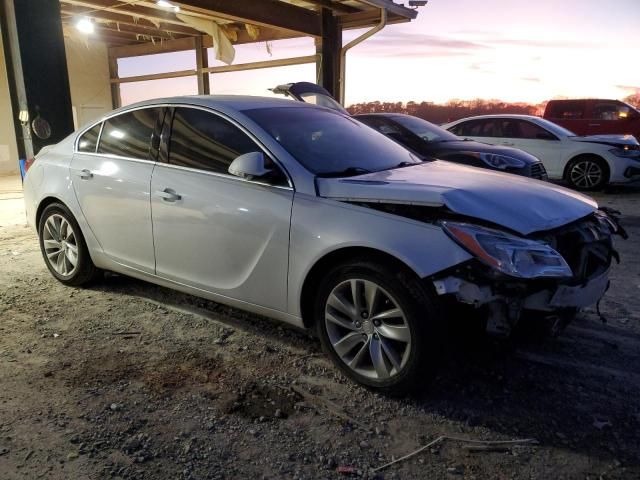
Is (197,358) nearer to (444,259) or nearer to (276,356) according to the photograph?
(276,356)

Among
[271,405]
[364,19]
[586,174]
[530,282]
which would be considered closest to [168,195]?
[271,405]

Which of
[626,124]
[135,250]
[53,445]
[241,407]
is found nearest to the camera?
[53,445]

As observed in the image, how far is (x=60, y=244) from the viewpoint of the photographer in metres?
4.59

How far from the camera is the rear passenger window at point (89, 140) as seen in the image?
4.30 m

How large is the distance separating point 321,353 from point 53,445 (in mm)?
1576

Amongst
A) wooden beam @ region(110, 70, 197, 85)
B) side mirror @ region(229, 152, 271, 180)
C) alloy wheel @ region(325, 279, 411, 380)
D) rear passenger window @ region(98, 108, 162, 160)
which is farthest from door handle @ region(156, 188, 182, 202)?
wooden beam @ region(110, 70, 197, 85)

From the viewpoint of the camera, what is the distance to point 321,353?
339 cm

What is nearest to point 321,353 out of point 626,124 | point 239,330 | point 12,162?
point 239,330

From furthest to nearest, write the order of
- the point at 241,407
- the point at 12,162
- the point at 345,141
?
the point at 12,162, the point at 345,141, the point at 241,407

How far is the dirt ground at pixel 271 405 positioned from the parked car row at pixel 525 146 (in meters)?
3.87

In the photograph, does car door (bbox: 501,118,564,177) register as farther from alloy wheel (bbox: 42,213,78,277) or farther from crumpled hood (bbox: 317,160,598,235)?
alloy wheel (bbox: 42,213,78,277)

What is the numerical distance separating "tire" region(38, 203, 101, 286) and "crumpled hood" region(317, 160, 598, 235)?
2.48 m

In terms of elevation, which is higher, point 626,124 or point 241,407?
point 626,124

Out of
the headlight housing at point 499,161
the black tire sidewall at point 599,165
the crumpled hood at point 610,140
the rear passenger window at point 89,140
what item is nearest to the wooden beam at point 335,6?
the headlight housing at point 499,161
